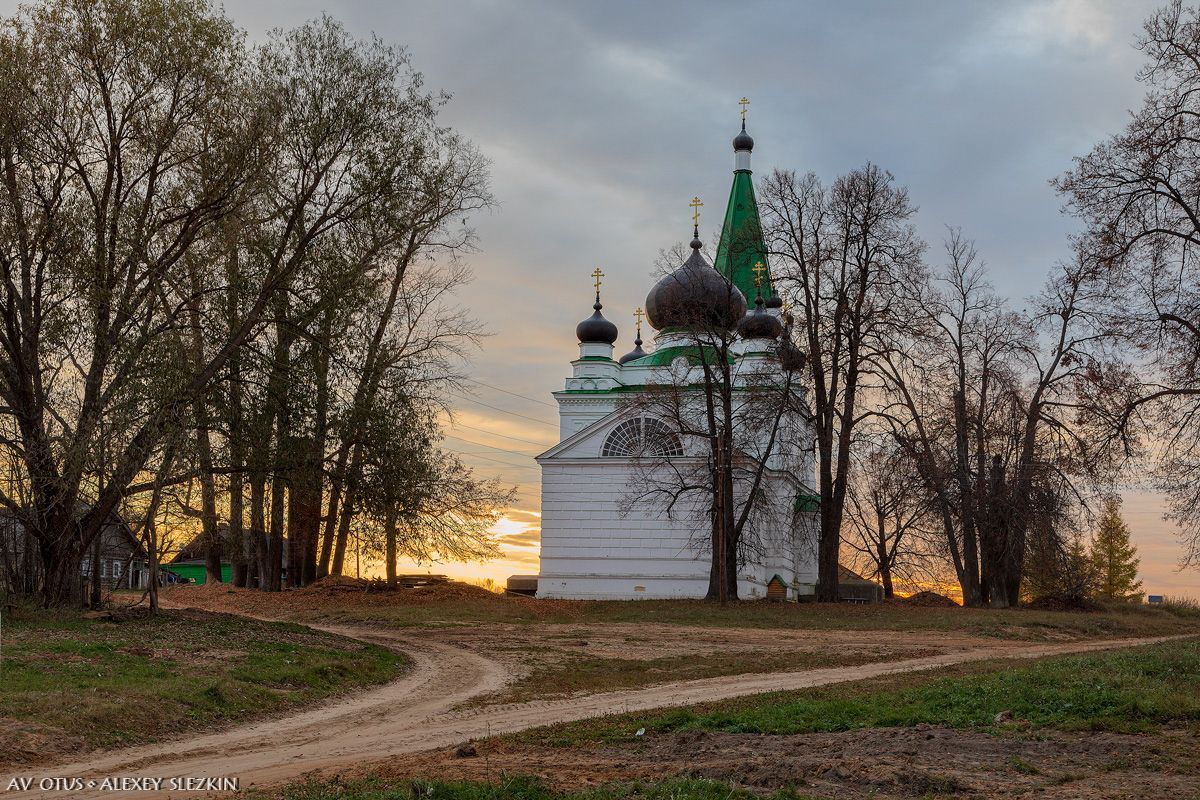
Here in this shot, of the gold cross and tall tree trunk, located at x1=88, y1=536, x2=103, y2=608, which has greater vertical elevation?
the gold cross

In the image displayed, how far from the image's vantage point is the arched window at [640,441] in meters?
36.3

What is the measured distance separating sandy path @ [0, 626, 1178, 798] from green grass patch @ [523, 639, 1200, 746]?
124 centimetres

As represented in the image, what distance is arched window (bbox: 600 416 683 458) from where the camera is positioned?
119 feet

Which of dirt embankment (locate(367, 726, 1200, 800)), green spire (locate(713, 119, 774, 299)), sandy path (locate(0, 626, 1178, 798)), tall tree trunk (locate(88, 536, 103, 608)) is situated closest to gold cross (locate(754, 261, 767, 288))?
green spire (locate(713, 119, 774, 299))

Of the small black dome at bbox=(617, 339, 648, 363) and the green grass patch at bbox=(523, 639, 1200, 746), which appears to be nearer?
the green grass patch at bbox=(523, 639, 1200, 746)

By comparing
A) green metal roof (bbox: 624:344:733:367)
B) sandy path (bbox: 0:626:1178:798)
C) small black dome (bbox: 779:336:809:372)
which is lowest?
sandy path (bbox: 0:626:1178:798)

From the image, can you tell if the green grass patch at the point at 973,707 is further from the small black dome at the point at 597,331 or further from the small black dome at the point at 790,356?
the small black dome at the point at 597,331

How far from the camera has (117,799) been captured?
8727 mm

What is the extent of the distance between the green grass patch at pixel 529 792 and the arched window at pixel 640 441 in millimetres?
27339

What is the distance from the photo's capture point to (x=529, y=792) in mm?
8094

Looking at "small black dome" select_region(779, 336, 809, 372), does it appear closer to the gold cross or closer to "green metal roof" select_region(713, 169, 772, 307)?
the gold cross

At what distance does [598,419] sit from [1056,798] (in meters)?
31.3

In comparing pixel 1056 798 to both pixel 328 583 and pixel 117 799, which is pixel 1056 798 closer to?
pixel 117 799

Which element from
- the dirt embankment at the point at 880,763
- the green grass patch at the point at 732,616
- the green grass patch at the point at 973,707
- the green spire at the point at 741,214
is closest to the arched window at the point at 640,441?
the green grass patch at the point at 732,616
